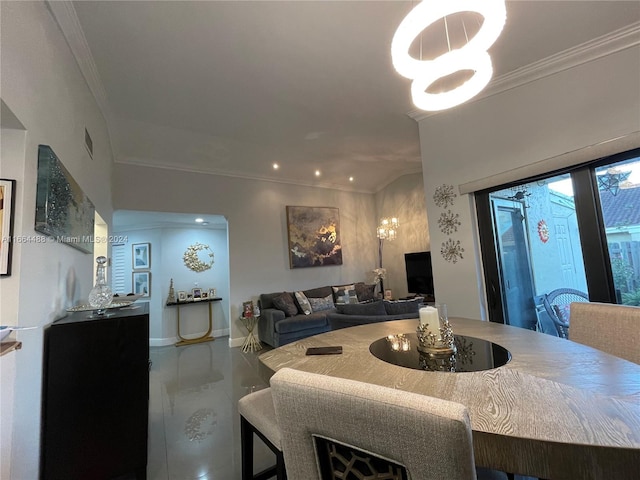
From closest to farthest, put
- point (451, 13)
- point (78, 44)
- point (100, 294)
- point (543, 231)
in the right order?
point (451, 13)
point (100, 294)
point (78, 44)
point (543, 231)

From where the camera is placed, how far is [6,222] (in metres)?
1.25

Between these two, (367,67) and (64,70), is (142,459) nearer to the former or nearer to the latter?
(64,70)

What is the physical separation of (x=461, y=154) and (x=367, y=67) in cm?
143

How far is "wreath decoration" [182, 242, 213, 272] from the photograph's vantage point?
5.72 meters

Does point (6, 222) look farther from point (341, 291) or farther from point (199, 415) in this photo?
point (341, 291)

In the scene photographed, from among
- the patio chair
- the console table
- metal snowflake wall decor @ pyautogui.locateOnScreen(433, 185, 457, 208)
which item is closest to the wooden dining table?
the patio chair

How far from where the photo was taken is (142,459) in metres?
1.71

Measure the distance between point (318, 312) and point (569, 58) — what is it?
14.7ft

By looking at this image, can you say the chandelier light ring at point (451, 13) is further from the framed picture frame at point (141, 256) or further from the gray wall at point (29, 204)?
the framed picture frame at point (141, 256)

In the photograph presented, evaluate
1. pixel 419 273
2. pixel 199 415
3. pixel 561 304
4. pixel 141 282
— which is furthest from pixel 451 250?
pixel 141 282

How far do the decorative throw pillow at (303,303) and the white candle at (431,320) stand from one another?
12.7ft

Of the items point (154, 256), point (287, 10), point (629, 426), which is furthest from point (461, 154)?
point (154, 256)

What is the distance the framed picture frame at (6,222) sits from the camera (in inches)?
48.1

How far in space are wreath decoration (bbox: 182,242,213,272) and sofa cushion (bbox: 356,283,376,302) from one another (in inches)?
123
